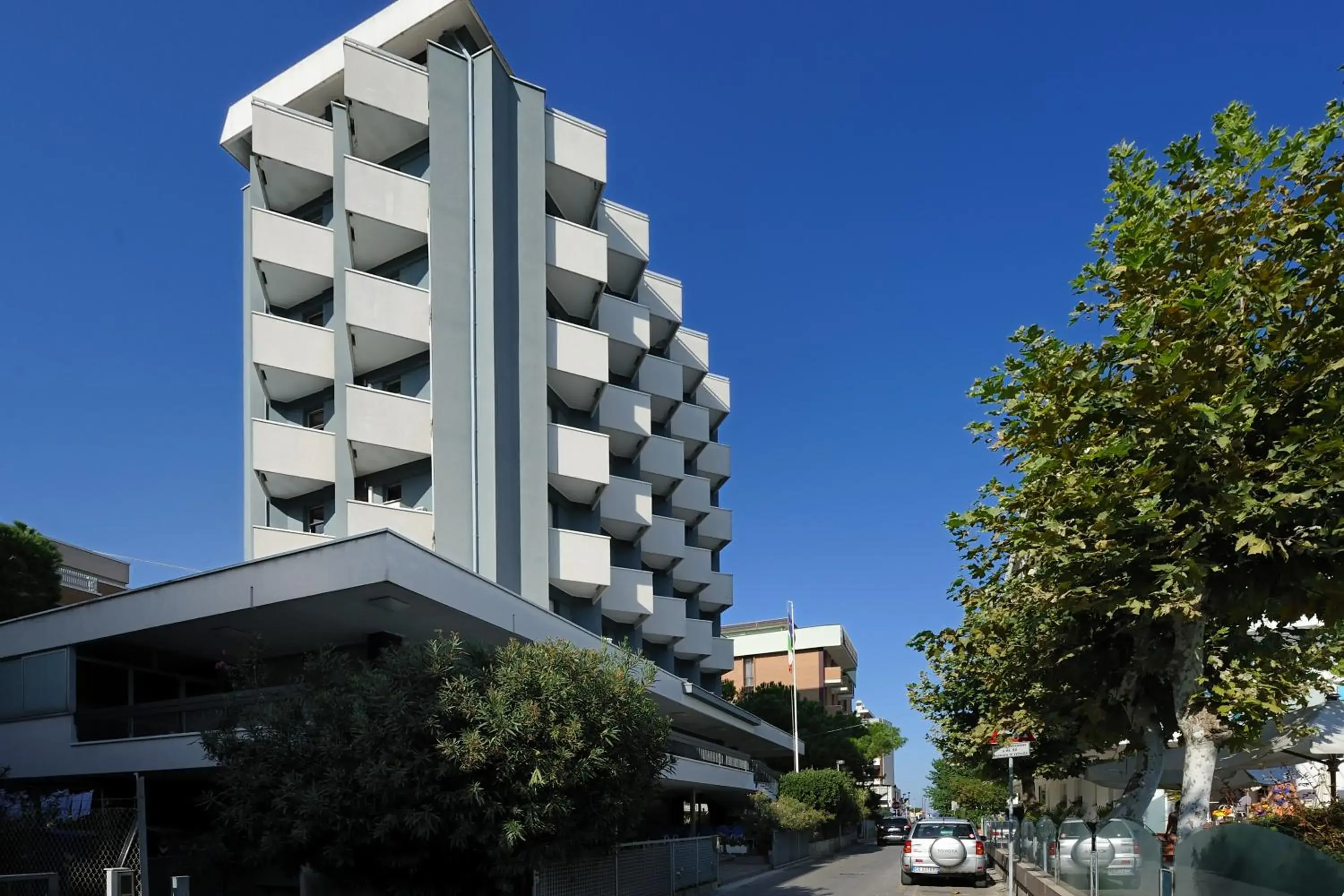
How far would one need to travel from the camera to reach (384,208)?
29500 mm

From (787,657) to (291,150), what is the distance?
210 ft

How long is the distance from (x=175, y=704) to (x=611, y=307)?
21.0m

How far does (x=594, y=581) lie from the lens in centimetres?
3102

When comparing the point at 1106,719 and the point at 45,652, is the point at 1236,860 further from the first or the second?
the point at 45,652

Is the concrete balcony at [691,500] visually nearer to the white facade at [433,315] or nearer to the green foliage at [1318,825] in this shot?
the white facade at [433,315]

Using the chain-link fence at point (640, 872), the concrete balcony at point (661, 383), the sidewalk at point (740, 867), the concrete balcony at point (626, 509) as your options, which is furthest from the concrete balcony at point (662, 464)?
the chain-link fence at point (640, 872)

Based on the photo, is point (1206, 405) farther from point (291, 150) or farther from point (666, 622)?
point (666, 622)

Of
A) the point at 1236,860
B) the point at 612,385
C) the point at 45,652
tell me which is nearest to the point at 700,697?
the point at 612,385

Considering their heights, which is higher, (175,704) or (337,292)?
(337,292)

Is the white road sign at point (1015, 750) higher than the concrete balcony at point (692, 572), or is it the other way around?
the concrete balcony at point (692, 572)

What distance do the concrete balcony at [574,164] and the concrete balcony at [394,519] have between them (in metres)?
12.0

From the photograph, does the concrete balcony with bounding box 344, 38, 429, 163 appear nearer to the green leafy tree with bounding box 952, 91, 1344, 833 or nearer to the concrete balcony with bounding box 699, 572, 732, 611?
the concrete balcony with bounding box 699, 572, 732, 611

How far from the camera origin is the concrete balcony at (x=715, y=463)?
156 feet

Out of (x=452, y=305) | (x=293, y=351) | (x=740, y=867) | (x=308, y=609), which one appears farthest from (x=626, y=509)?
(x=308, y=609)
